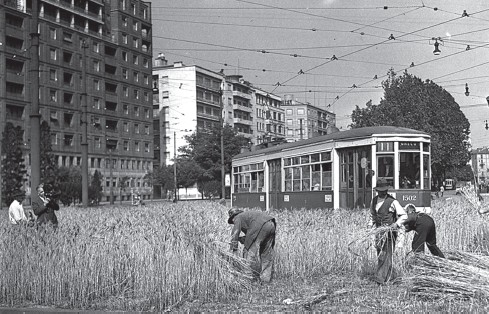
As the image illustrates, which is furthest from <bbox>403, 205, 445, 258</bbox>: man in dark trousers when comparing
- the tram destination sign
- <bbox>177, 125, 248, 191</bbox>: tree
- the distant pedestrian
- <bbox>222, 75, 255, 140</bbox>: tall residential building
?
<bbox>222, 75, 255, 140</bbox>: tall residential building

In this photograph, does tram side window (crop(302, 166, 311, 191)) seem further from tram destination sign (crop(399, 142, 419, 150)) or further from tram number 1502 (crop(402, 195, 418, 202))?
tram number 1502 (crop(402, 195, 418, 202))

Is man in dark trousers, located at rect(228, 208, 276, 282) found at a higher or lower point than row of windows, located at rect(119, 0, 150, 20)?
lower

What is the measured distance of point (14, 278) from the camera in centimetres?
994

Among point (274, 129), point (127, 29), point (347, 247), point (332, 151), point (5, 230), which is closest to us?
point (5, 230)

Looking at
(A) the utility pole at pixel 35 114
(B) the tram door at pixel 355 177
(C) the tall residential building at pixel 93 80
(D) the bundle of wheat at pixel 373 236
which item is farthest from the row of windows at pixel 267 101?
(D) the bundle of wheat at pixel 373 236

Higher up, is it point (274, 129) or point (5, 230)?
point (274, 129)

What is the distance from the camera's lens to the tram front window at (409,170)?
65.1 feet

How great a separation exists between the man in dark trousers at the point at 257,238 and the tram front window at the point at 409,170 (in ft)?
32.3

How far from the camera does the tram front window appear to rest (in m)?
19.8

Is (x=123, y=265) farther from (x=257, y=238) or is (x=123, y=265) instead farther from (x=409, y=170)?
(x=409, y=170)

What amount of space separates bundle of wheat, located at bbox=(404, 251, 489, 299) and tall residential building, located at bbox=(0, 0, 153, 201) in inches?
2157

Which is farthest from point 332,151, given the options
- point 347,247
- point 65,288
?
point 65,288

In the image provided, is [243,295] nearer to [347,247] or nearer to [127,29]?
[347,247]

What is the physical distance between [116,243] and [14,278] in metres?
1.61
